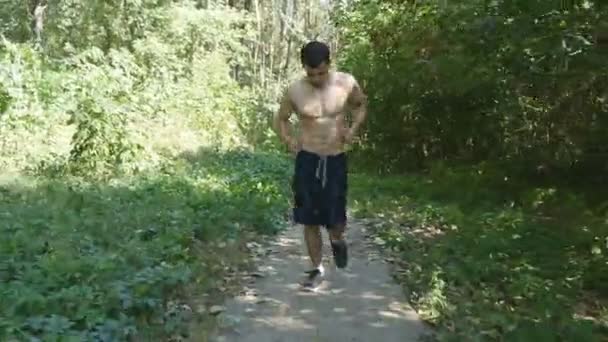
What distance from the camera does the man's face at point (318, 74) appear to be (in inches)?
217

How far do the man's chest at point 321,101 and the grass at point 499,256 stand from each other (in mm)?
1623

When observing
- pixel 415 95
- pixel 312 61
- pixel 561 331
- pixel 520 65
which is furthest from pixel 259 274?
pixel 415 95

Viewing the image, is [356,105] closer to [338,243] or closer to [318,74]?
[318,74]

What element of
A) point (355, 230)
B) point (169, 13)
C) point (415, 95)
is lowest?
point (355, 230)

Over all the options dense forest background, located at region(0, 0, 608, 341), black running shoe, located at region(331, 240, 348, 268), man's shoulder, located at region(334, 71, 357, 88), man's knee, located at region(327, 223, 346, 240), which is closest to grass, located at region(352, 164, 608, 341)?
dense forest background, located at region(0, 0, 608, 341)

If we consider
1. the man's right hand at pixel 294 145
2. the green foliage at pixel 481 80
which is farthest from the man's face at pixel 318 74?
the green foliage at pixel 481 80

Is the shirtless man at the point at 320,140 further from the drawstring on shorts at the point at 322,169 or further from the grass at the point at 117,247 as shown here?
the grass at the point at 117,247

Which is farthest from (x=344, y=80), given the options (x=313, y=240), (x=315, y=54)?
(x=313, y=240)

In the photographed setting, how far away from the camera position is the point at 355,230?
8930mm

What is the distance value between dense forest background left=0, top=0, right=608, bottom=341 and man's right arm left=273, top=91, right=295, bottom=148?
1.29 metres

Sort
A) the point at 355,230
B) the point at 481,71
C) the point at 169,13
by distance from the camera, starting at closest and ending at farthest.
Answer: the point at 355,230 → the point at 481,71 → the point at 169,13

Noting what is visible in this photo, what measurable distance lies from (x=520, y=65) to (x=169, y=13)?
15.9 m

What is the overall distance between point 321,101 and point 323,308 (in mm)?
1594

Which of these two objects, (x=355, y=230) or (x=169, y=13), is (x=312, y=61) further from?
(x=169, y=13)
